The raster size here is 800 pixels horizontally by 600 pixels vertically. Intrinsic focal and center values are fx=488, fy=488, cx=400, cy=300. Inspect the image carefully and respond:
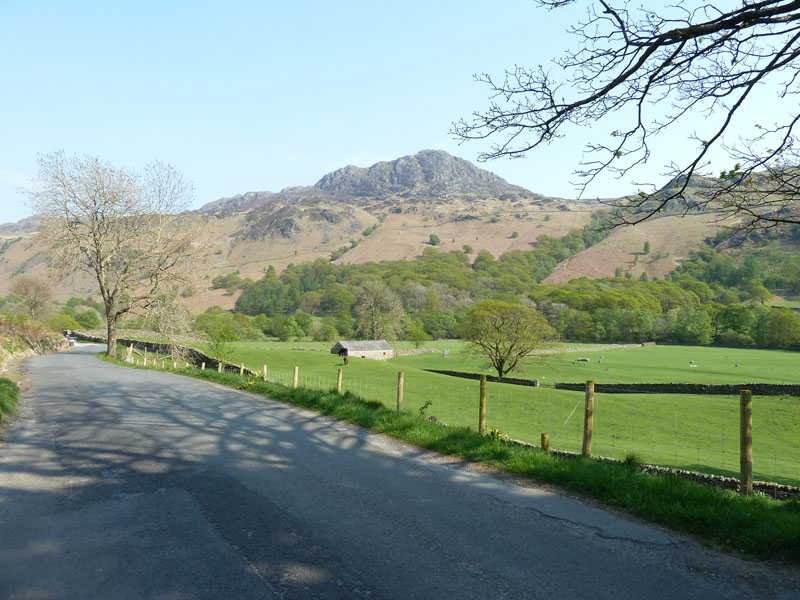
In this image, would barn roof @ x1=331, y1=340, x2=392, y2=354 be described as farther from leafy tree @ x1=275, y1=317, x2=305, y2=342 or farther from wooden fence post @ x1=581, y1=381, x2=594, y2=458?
wooden fence post @ x1=581, y1=381, x2=594, y2=458

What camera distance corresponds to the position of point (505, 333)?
56250mm

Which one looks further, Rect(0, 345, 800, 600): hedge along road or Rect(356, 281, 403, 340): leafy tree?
Rect(356, 281, 403, 340): leafy tree

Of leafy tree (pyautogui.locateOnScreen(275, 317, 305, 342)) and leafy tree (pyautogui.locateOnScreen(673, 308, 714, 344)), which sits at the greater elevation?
leafy tree (pyautogui.locateOnScreen(673, 308, 714, 344))

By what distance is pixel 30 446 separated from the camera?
8.33 meters

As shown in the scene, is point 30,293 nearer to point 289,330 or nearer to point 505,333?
point 289,330

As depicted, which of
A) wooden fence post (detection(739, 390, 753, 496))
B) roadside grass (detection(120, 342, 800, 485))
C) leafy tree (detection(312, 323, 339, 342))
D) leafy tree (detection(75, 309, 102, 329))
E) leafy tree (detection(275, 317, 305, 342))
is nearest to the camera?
wooden fence post (detection(739, 390, 753, 496))

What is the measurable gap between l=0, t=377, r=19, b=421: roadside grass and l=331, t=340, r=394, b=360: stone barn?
57.9m

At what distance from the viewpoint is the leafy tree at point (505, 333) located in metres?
55.9

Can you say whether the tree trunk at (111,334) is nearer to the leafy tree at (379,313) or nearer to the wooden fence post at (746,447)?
the wooden fence post at (746,447)

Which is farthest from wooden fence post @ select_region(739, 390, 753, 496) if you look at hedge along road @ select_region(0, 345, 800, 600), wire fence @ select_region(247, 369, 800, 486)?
wire fence @ select_region(247, 369, 800, 486)

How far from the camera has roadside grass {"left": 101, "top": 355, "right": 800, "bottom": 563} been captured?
15.5 feet

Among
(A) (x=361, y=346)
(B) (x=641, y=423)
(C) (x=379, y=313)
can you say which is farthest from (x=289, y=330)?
(B) (x=641, y=423)

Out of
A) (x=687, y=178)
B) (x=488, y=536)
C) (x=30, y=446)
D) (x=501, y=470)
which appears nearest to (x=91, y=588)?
(x=488, y=536)

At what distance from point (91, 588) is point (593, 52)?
739cm
